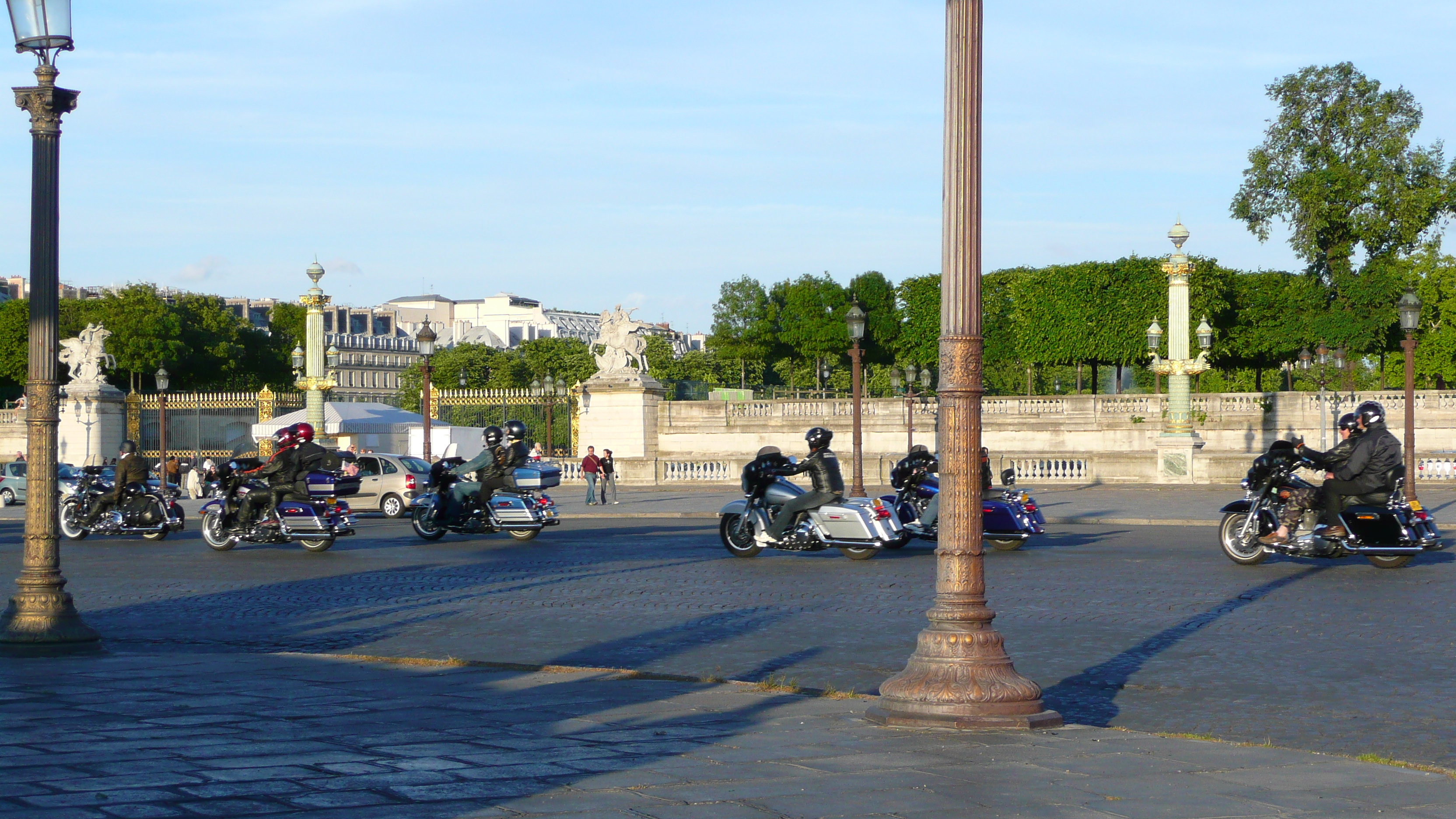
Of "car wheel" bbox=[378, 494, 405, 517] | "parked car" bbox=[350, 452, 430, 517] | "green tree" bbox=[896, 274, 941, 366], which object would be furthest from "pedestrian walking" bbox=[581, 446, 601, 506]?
"green tree" bbox=[896, 274, 941, 366]

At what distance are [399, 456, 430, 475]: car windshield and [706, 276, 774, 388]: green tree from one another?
182 feet

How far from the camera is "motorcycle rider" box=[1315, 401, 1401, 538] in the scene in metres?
14.8

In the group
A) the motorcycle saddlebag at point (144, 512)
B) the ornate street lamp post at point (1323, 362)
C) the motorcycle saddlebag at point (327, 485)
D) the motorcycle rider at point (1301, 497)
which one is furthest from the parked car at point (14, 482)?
the ornate street lamp post at point (1323, 362)

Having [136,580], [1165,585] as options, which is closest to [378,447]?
[136,580]

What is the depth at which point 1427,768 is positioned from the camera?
18.9ft

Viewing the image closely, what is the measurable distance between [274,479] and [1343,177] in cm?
4453

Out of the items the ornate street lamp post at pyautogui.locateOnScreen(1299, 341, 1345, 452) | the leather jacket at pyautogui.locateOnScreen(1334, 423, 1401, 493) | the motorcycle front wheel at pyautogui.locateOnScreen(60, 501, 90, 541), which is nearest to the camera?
the leather jacket at pyautogui.locateOnScreen(1334, 423, 1401, 493)

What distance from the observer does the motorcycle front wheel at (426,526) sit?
2025 cm

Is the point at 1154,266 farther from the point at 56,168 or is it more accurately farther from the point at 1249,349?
the point at 56,168

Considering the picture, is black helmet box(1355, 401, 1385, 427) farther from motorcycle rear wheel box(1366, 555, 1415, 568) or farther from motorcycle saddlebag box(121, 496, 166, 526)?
motorcycle saddlebag box(121, 496, 166, 526)

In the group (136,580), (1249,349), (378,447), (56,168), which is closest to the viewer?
(56,168)

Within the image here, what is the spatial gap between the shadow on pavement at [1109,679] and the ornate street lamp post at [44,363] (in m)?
5.79

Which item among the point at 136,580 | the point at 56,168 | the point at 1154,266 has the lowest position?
the point at 136,580

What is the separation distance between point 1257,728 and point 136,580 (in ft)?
37.2
